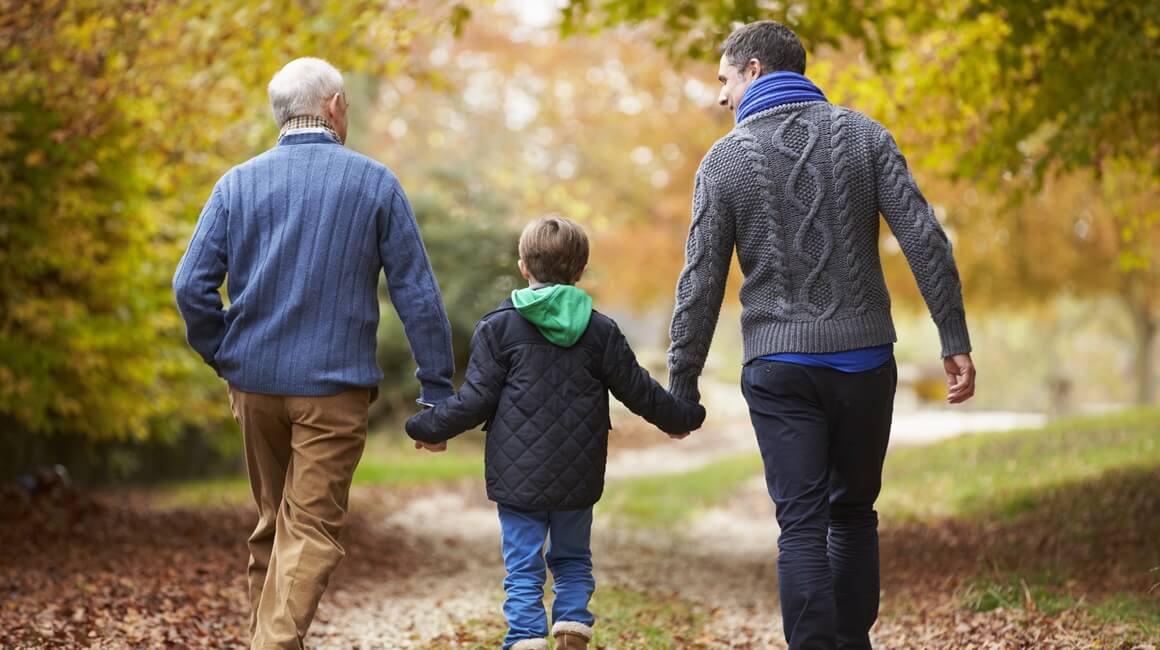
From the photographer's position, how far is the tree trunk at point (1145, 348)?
2283 centimetres

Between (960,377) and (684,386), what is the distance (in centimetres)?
91

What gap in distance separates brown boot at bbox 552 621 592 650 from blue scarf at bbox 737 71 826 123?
1.77 metres

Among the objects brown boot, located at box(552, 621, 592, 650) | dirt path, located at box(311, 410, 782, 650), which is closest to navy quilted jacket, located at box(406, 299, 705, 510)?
brown boot, located at box(552, 621, 592, 650)

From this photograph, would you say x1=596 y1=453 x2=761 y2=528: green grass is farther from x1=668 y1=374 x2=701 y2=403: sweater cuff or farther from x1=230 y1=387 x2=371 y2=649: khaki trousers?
x1=230 y1=387 x2=371 y2=649: khaki trousers

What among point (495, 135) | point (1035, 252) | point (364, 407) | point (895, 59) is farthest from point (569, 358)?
point (495, 135)

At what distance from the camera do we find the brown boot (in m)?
4.13

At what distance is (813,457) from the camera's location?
3816mm

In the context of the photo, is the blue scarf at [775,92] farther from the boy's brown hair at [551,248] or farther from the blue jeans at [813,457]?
the blue jeans at [813,457]

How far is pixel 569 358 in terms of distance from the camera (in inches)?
165

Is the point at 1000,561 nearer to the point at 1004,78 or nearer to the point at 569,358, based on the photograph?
the point at 1004,78

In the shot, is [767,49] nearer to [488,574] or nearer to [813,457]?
[813,457]

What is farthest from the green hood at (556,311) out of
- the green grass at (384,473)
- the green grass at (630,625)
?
the green grass at (384,473)

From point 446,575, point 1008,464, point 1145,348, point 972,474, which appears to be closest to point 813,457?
point 446,575

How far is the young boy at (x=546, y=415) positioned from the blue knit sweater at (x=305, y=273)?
0.19 metres
